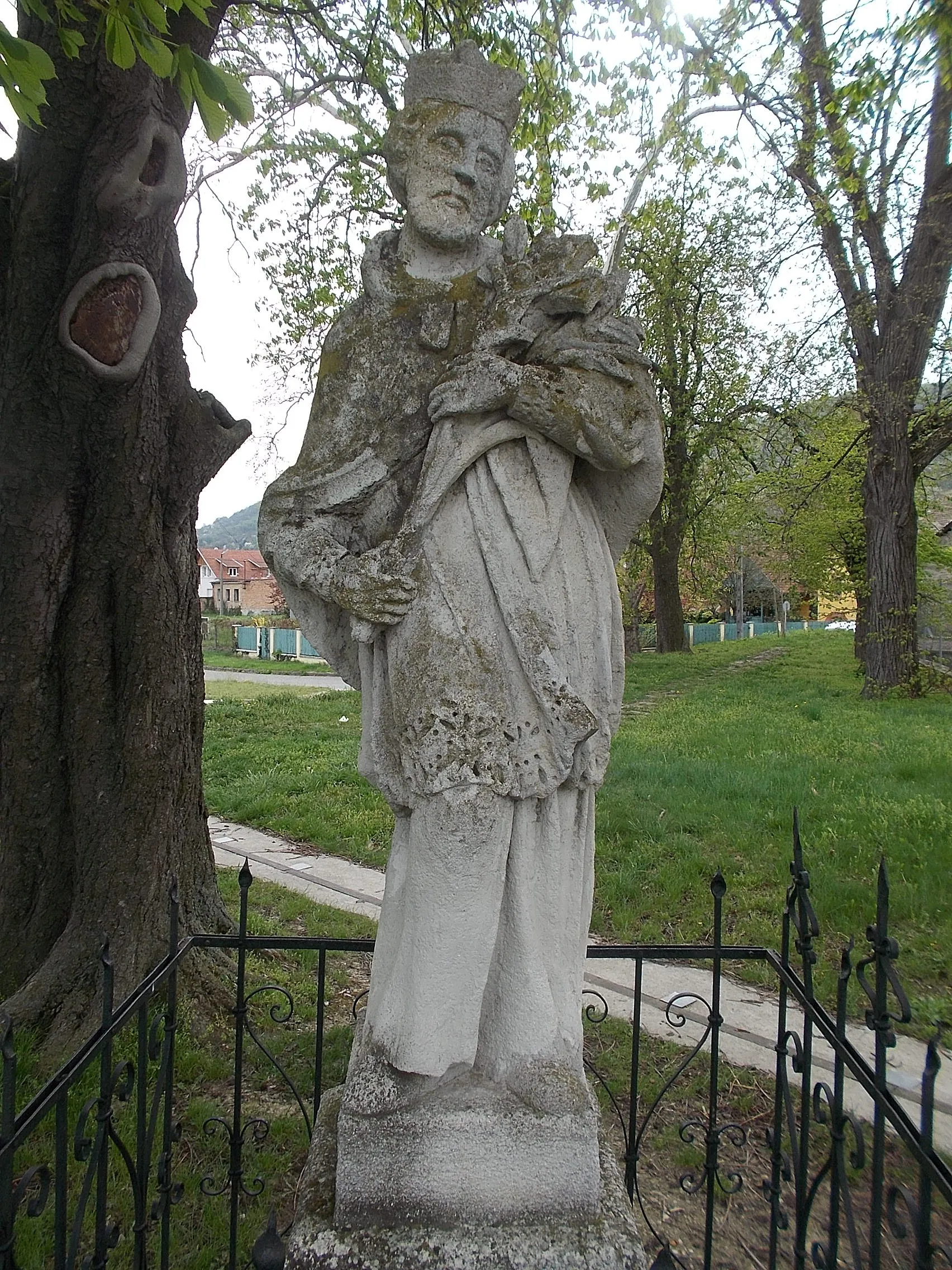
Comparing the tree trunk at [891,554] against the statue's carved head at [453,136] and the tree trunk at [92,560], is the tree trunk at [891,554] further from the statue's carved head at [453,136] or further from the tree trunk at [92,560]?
the statue's carved head at [453,136]

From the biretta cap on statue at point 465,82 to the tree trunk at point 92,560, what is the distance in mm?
1905

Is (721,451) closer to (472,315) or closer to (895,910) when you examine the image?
(895,910)

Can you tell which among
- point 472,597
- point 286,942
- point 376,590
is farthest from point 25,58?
point 286,942

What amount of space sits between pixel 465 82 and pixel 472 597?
4.30ft

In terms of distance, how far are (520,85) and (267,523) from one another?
1335 millimetres

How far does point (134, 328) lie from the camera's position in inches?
133

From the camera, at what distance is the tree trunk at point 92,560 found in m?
3.56

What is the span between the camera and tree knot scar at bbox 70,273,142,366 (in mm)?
3322

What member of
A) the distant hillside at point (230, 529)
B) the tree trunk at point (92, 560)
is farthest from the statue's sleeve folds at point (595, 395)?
the distant hillside at point (230, 529)

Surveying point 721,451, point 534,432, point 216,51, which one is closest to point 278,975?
point 534,432

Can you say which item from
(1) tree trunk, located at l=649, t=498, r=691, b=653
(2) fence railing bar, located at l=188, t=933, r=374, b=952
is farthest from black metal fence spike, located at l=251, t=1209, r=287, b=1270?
(1) tree trunk, located at l=649, t=498, r=691, b=653

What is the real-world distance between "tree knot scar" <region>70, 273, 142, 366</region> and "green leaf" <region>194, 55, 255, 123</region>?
→ 1.08 metres

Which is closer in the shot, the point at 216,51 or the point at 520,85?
the point at 520,85

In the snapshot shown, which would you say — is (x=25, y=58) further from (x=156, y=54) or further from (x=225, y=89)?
(x=225, y=89)
